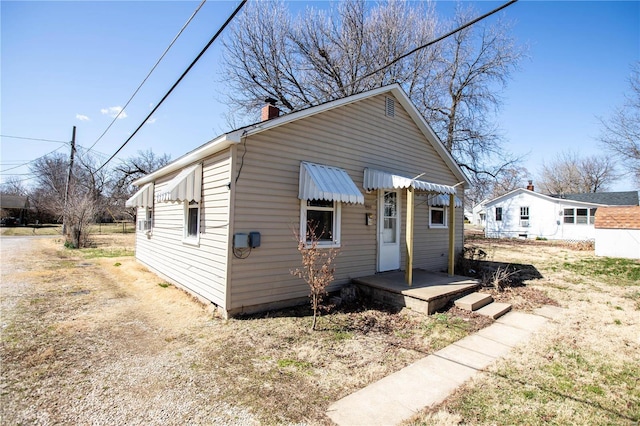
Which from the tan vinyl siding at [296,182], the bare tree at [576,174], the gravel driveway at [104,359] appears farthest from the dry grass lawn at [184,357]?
the bare tree at [576,174]

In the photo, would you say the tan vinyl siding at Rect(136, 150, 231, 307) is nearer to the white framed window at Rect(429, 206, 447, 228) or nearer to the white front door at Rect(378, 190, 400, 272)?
the white front door at Rect(378, 190, 400, 272)

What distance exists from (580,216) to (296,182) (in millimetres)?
27156

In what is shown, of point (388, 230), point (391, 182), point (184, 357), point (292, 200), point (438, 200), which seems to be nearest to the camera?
point (184, 357)

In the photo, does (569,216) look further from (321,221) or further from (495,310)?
(321,221)

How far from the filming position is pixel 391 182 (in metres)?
7.68

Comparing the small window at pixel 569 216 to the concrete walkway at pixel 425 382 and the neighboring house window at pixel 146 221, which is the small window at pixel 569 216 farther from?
the neighboring house window at pixel 146 221

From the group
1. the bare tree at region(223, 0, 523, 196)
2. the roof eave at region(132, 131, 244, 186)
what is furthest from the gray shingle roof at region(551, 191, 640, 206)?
the roof eave at region(132, 131, 244, 186)

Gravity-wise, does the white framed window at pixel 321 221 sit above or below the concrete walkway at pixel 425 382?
above

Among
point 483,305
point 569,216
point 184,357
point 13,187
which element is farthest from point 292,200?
point 13,187

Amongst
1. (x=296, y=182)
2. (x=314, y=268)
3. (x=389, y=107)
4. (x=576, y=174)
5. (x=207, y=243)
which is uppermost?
(x=576, y=174)

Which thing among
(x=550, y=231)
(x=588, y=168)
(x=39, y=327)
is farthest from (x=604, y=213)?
(x=588, y=168)

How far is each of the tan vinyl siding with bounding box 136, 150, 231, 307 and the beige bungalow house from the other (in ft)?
0.08

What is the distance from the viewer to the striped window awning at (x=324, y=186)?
654 cm

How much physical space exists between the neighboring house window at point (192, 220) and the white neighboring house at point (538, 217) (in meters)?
27.9
